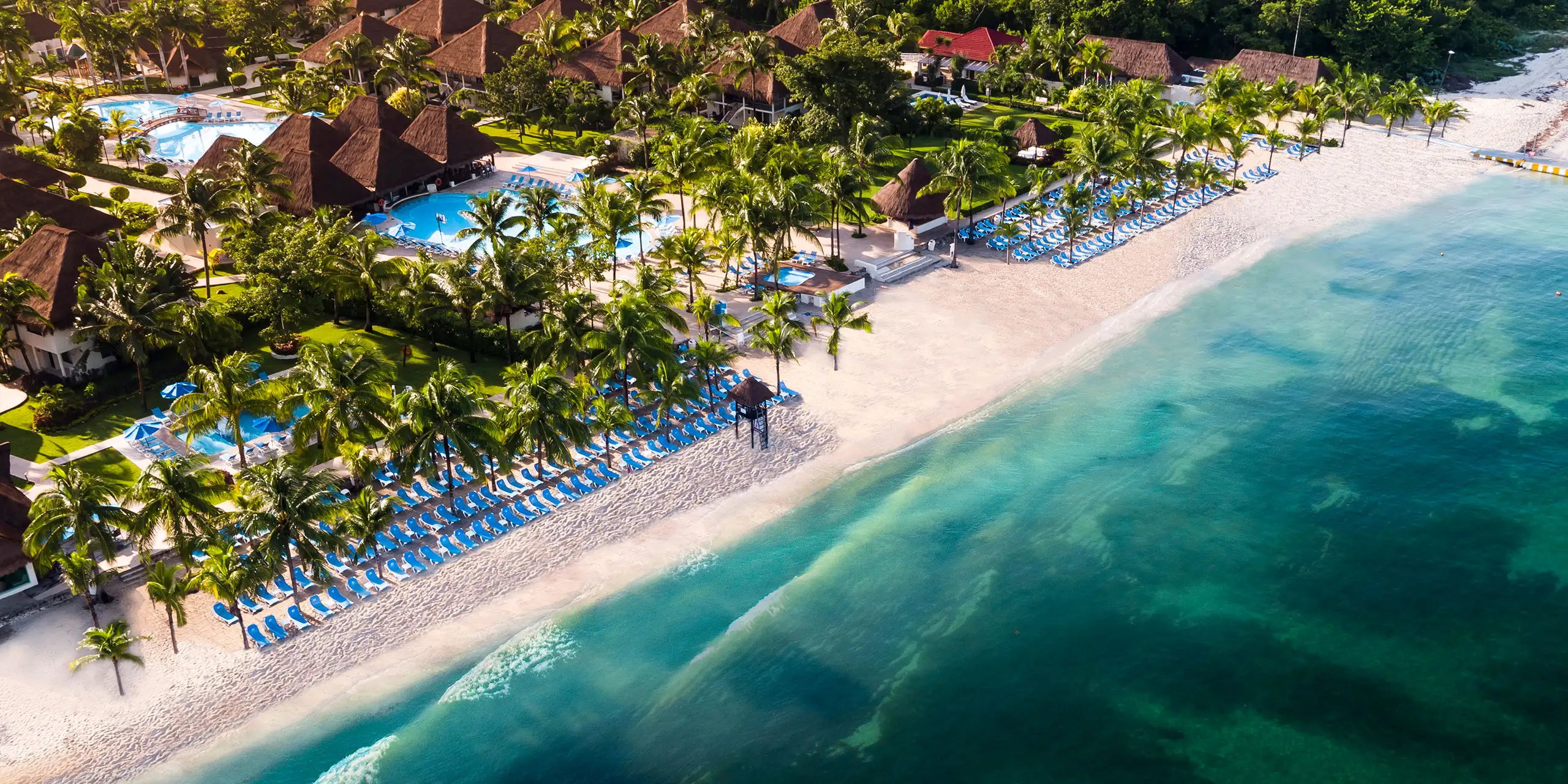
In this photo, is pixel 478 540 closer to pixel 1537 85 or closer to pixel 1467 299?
pixel 1467 299

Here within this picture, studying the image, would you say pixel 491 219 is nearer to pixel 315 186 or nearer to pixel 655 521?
pixel 315 186

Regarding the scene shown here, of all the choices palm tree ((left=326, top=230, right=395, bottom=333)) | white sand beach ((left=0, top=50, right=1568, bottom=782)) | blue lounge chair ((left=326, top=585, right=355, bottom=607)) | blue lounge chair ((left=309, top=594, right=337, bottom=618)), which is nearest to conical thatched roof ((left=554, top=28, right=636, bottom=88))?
white sand beach ((left=0, top=50, right=1568, bottom=782))

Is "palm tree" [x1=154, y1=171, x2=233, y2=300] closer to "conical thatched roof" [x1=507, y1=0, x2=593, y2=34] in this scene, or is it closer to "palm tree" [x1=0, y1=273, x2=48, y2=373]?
"palm tree" [x1=0, y1=273, x2=48, y2=373]

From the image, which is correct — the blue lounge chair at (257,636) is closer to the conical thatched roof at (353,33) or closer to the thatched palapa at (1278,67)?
the conical thatched roof at (353,33)

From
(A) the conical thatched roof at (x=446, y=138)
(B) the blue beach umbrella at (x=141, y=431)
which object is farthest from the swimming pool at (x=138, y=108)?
(B) the blue beach umbrella at (x=141, y=431)

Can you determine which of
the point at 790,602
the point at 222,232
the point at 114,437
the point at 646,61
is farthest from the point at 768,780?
the point at 646,61
